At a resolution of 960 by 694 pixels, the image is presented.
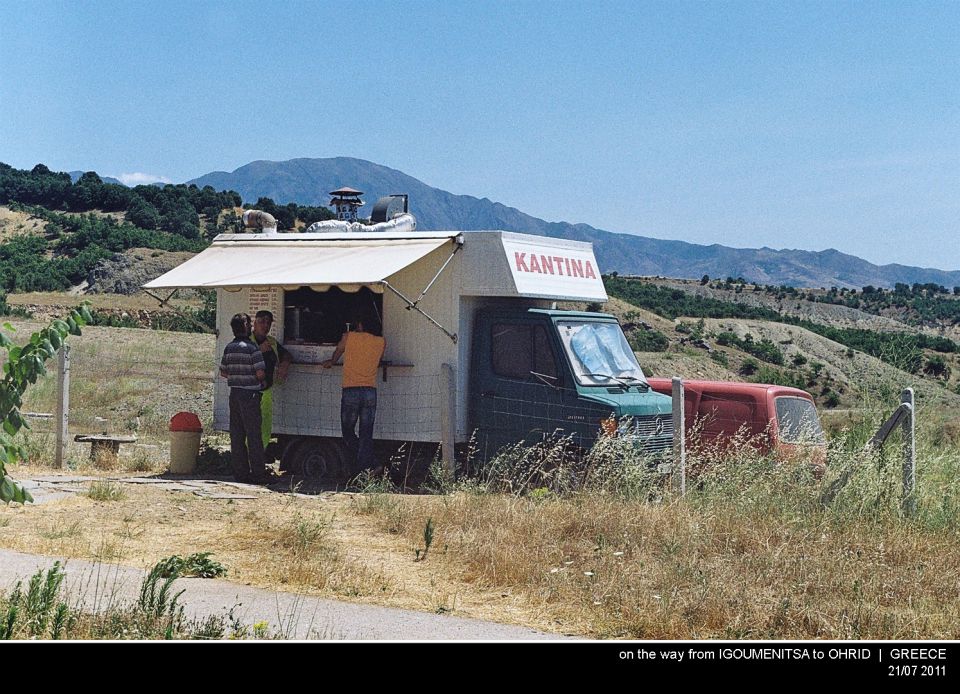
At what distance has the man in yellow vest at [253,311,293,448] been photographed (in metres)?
13.1

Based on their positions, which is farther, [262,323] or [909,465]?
[262,323]

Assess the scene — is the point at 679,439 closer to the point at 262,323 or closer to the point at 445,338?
the point at 445,338

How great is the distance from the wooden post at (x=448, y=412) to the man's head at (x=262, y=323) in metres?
2.29

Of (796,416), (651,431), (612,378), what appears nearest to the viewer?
(651,431)

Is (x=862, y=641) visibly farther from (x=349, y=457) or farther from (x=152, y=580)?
(x=349, y=457)

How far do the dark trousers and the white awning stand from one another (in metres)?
1.30

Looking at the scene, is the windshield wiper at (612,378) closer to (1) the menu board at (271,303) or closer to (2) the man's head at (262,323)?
(2) the man's head at (262,323)

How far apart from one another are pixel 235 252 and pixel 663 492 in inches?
271

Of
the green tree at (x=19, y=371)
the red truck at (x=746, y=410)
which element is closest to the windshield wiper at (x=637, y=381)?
the red truck at (x=746, y=410)

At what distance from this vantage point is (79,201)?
7931cm

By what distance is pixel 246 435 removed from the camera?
13.1 m

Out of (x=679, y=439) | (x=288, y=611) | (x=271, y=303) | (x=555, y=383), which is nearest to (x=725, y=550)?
(x=679, y=439)

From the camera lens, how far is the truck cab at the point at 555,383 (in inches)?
451

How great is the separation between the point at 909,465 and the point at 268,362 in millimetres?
7208
